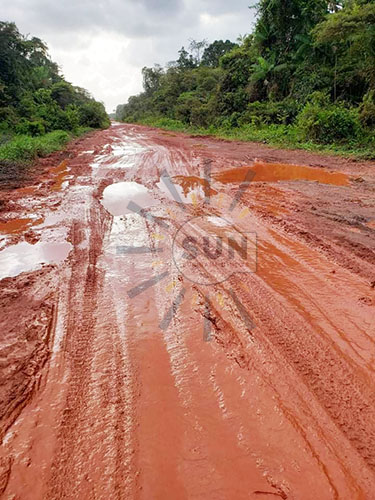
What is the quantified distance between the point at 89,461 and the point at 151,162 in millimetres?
9228

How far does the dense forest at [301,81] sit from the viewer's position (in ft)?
36.4

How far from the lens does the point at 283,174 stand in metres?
8.22

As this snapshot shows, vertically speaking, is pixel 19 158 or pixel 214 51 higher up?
pixel 214 51

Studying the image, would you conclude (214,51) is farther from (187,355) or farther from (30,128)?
(187,355)

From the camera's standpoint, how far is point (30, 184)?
753 cm

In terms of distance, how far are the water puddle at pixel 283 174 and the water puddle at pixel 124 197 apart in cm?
212

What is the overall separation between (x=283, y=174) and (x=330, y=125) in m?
5.01

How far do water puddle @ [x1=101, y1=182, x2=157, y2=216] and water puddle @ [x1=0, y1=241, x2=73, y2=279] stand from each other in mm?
1446

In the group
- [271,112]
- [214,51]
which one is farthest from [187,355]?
[214,51]

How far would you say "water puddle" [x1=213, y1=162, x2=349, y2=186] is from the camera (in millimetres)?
7594

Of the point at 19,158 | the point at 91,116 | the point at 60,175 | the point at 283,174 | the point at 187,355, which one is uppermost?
the point at 91,116

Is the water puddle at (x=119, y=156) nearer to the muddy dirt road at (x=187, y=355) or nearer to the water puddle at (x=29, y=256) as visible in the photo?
the muddy dirt road at (x=187, y=355)

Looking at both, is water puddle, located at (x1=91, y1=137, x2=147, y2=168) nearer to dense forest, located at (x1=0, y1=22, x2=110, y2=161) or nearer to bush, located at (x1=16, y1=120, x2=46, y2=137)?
dense forest, located at (x1=0, y1=22, x2=110, y2=161)

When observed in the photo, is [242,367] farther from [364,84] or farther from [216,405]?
[364,84]
